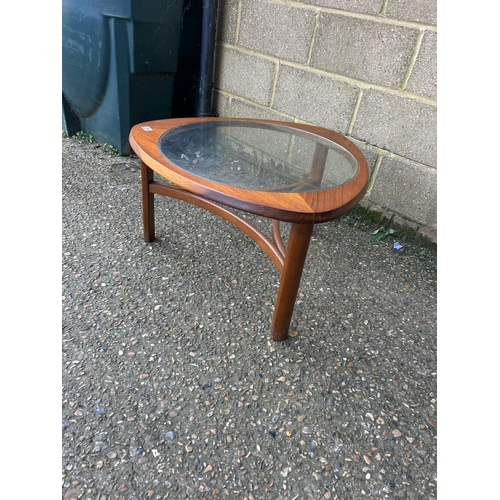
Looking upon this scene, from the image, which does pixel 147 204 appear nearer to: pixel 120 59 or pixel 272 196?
pixel 272 196

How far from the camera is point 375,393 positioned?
126 centimetres

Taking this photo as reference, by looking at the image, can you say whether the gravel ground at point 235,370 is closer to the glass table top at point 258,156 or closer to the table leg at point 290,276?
the table leg at point 290,276

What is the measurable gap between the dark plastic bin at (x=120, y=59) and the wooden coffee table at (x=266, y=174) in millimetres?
981

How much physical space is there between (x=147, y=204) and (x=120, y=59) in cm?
114

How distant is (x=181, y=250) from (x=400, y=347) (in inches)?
41.9

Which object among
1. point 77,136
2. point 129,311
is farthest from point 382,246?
point 77,136

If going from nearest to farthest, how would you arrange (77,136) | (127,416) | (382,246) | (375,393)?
(127,416) → (375,393) → (382,246) → (77,136)

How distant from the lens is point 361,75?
6.40ft

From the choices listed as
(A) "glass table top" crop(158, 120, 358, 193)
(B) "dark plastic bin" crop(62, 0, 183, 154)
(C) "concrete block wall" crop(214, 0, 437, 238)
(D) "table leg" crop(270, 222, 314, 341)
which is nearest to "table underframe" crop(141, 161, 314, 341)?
(D) "table leg" crop(270, 222, 314, 341)

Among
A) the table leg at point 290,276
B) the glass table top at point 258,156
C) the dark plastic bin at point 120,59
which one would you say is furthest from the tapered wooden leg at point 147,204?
the dark plastic bin at point 120,59

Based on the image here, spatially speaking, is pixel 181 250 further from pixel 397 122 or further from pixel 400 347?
pixel 397 122

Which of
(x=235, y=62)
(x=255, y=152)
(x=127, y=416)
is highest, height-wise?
(x=235, y=62)

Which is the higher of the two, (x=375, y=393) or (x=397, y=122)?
(x=397, y=122)

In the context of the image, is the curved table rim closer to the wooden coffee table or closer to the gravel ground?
the wooden coffee table
